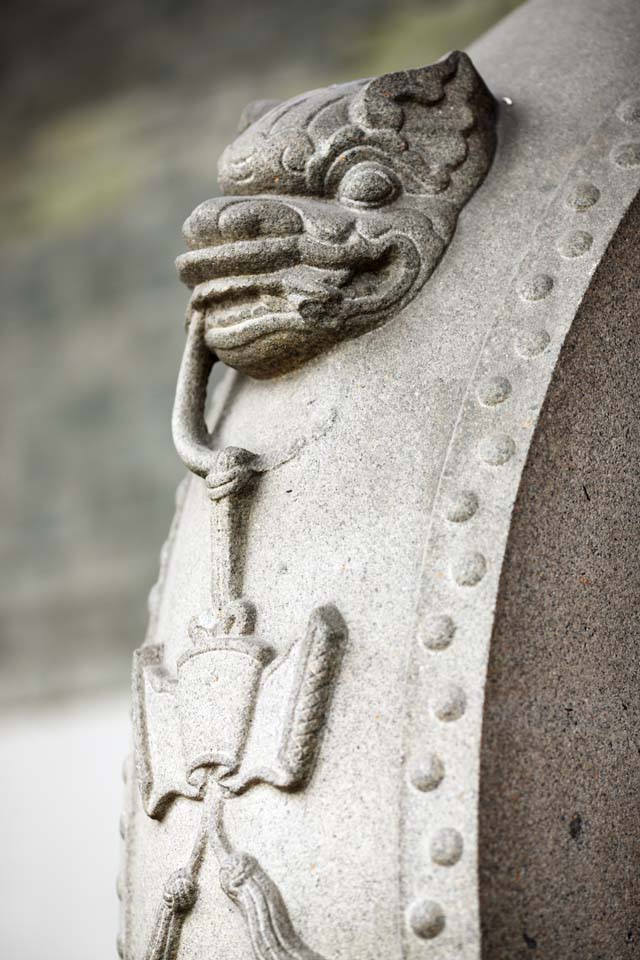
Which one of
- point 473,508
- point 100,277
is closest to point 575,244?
point 473,508

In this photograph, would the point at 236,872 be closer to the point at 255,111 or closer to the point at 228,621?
the point at 228,621

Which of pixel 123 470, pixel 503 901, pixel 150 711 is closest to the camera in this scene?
pixel 503 901

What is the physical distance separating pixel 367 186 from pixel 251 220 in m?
0.12

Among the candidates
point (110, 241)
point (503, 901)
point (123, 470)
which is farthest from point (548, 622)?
point (110, 241)

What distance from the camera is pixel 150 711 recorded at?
3.53 feet

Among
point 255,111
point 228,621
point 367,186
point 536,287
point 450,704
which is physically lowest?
point 450,704

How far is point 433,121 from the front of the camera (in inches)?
44.4

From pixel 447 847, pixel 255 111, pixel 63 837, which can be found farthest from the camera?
pixel 63 837

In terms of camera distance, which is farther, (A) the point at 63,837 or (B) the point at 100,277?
(B) the point at 100,277

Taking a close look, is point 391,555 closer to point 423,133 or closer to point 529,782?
point 529,782

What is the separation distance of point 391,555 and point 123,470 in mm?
2512

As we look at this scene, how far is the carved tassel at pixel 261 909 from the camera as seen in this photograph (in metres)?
0.90

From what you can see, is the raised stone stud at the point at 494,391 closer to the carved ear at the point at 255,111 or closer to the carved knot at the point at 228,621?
the carved knot at the point at 228,621

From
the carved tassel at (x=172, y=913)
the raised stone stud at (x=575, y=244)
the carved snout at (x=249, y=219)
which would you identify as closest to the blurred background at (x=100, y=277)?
the carved tassel at (x=172, y=913)
